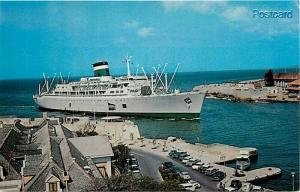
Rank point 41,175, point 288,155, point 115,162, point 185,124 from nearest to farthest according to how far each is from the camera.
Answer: point 41,175 → point 115,162 → point 288,155 → point 185,124

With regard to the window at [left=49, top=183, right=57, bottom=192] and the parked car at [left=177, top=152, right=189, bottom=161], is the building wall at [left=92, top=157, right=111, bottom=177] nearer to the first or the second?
the window at [left=49, top=183, right=57, bottom=192]

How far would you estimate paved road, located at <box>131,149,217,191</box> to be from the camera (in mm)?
4867

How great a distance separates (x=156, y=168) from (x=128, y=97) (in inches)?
249

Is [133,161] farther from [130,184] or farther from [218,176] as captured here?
[130,184]

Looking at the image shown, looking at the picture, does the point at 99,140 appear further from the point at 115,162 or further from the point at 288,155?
the point at 288,155

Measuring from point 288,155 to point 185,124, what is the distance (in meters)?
Result: 4.00

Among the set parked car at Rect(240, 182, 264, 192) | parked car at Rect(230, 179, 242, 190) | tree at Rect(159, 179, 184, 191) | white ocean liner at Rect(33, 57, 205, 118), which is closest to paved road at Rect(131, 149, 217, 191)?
parked car at Rect(230, 179, 242, 190)

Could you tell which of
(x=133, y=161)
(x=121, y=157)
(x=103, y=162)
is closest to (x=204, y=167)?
(x=133, y=161)

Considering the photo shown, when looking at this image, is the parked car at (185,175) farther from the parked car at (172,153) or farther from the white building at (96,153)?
the parked car at (172,153)

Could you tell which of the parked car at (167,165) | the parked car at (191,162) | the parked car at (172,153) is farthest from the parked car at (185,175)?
the parked car at (172,153)

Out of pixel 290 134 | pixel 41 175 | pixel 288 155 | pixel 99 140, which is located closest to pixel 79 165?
pixel 41 175

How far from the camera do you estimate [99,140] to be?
507 cm

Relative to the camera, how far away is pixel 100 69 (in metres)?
11.3

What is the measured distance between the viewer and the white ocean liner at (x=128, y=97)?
36.6 feet
